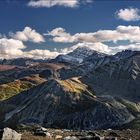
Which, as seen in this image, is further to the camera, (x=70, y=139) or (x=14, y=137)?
(x=70, y=139)

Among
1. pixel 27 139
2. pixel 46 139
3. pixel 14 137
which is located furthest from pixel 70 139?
pixel 14 137

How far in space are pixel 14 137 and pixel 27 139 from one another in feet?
15.2

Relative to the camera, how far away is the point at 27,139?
5694cm

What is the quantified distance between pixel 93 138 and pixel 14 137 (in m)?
12.8

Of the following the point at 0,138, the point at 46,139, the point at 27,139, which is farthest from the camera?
the point at 46,139

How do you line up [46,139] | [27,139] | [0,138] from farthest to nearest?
[46,139]
[27,139]
[0,138]

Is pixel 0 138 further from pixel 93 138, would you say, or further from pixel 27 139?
pixel 93 138

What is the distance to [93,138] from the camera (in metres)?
58.8

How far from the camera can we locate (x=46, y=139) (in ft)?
200

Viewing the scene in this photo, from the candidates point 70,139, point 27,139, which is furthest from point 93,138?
point 27,139

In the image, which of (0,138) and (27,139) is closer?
(0,138)

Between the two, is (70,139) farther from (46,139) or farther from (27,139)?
(27,139)

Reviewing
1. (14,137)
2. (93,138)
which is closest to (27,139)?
(14,137)

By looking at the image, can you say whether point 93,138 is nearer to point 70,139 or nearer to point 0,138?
point 70,139
